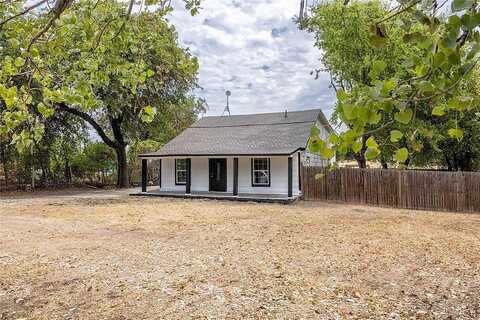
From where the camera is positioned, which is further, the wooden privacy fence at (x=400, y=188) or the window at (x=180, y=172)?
the window at (x=180, y=172)

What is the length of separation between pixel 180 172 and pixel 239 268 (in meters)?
13.4

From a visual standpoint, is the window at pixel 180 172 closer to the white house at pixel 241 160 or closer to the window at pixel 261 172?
the white house at pixel 241 160

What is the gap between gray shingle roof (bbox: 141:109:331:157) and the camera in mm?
15883

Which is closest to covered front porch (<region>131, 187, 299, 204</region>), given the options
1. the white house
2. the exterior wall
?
the white house

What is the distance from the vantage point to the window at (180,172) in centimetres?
1833

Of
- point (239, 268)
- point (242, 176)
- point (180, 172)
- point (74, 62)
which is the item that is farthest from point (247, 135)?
point (74, 62)

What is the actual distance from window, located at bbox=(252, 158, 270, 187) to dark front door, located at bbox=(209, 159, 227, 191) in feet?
5.38

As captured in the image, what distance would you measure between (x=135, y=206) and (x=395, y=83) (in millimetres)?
13031

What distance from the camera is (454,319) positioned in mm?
3707

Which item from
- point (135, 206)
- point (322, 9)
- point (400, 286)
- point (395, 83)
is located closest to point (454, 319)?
point (400, 286)

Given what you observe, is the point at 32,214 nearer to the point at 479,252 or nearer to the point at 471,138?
the point at 479,252

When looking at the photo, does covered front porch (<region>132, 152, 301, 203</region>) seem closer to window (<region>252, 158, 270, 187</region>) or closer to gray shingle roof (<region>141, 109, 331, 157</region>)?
window (<region>252, 158, 270, 187</region>)

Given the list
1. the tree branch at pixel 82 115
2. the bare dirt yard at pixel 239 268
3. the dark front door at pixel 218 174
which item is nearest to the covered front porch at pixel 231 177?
the dark front door at pixel 218 174

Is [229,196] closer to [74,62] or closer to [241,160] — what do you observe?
[241,160]
